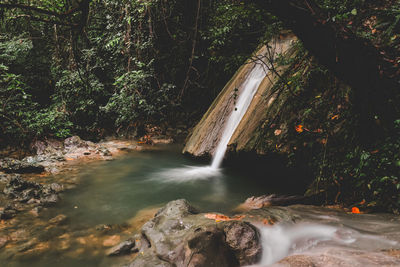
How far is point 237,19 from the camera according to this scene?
614 cm

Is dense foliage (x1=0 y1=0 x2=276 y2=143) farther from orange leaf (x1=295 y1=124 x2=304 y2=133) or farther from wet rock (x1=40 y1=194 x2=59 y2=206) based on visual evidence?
wet rock (x1=40 y1=194 x2=59 y2=206)

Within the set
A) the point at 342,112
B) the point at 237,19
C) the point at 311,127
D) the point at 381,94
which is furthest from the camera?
the point at 237,19

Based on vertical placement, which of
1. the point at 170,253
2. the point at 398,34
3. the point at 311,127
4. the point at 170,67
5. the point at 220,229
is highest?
the point at 170,67

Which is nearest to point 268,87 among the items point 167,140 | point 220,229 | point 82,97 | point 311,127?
point 311,127

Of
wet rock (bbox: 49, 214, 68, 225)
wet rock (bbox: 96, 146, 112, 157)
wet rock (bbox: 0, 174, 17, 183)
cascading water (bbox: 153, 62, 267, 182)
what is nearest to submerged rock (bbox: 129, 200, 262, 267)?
wet rock (bbox: 49, 214, 68, 225)

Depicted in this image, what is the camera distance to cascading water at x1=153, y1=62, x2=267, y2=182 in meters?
5.65

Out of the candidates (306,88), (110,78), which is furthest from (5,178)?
(306,88)

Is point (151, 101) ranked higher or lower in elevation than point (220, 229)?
higher

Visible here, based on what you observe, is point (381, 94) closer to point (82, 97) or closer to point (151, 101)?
point (151, 101)

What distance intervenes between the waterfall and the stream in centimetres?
40

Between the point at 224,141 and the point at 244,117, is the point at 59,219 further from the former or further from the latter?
the point at 244,117

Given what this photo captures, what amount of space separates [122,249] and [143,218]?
0.94m

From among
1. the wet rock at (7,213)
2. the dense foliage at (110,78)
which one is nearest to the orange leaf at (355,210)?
the wet rock at (7,213)

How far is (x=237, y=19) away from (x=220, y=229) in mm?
5421
